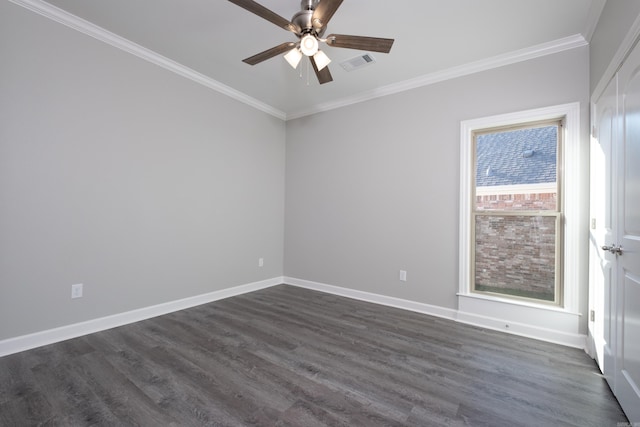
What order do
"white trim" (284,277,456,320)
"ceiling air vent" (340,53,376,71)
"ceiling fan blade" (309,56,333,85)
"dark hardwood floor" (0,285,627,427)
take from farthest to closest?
"white trim" (284,277,456,320)
"ceiling air vent" (340,53,376,71)
"ceiling fan blade" (309,56,333,85)
"dark hardwood floor" (0,285,627,427)

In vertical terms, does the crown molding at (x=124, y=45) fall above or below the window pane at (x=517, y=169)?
above

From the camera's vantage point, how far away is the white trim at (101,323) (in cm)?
223

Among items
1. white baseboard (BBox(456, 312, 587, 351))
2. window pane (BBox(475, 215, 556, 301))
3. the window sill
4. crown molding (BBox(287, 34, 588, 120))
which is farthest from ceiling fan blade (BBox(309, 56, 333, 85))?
white baseboard (BBox(456, 312, 587, 351))

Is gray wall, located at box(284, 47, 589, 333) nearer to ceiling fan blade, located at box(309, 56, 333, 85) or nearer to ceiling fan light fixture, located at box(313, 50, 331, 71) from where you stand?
ceiling fan blade, located at box(309, 56, 333, 85)

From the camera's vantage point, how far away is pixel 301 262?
177 inches

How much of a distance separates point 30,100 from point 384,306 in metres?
4.12

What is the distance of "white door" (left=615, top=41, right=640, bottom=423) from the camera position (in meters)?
1.45

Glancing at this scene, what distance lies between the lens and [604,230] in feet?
6.56

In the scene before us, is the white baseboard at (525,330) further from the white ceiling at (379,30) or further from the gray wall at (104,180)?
the gray wall at (104,180)

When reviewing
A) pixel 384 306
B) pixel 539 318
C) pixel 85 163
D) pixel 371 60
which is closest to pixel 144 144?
pixel 85 163

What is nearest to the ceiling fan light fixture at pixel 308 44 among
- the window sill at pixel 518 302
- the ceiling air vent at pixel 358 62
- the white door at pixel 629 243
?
the ceiling air vent at pixel 358 62

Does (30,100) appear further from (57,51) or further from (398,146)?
(398,146)

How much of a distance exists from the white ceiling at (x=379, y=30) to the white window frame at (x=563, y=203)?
629 millimetres

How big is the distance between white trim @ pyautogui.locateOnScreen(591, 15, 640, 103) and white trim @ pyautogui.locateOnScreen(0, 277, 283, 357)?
4.33 meters
